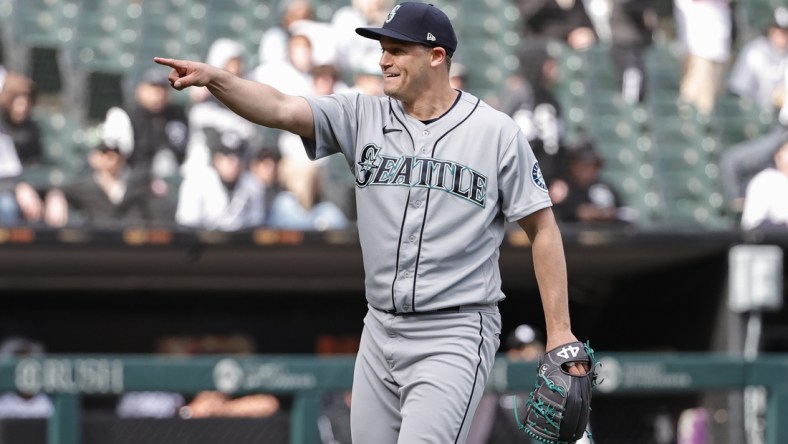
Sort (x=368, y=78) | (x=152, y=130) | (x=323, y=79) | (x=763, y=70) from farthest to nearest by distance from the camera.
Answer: (x=763, y=70)
(x=368, y=78)
(x=323, y=79)
(x=152, y=130)

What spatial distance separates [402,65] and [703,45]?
7419 millimetres

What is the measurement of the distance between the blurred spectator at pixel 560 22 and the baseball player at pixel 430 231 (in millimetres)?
6813

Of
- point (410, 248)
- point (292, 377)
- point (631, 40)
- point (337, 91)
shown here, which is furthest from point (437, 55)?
point (631, 40)

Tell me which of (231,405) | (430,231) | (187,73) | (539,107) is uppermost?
(187,73)

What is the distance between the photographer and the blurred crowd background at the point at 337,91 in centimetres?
815

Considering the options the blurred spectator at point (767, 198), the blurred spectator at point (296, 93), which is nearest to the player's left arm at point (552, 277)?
the blurred spectator at point (296, 93)

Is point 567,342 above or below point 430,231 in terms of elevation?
below

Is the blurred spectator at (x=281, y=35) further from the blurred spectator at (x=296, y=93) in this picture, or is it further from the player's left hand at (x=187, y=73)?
the player's left hand at (x=187, y=73)

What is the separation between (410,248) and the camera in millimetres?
3650

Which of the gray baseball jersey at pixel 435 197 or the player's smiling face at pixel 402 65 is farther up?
the player's smiling face at pixel 402 65

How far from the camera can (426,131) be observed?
3.72 metres

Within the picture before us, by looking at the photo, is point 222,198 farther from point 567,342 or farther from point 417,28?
point 567,342

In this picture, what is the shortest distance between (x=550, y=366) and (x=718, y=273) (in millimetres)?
5273

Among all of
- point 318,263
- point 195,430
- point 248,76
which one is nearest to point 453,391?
point 195,430
